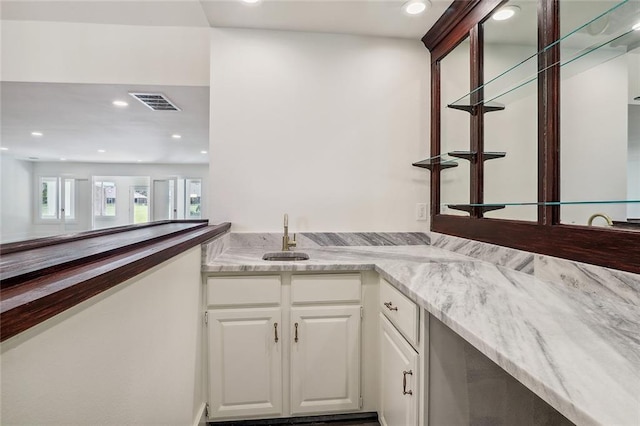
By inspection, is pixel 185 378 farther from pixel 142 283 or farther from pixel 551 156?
pixel 551 156

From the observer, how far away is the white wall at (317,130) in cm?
202

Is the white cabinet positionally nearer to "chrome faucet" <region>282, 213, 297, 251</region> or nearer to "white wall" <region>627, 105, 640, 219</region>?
"chrome faucet" <region>282, 213, 297, 251</region>

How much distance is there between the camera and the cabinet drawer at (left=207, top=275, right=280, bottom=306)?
1.53 metres

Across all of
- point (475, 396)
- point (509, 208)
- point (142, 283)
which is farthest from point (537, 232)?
point (142, 283)

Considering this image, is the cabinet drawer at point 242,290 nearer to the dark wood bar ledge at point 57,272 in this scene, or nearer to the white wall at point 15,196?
the dark wood bar ledge at point 57,272

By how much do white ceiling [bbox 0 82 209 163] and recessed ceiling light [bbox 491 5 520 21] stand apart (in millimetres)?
2180

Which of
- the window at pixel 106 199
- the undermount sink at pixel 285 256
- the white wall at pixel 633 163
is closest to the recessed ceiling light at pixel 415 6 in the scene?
the white wall at pixel 633 163

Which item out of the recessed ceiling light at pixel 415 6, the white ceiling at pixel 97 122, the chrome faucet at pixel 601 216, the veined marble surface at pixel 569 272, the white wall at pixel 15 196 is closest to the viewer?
the veined marble surface at pixel 569 272

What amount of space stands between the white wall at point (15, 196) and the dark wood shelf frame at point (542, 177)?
9450 millimetres

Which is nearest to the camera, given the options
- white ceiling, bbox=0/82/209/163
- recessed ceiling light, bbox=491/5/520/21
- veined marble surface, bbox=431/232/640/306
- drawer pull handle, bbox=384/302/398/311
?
veined marble surface, bbox=431/232/640/306

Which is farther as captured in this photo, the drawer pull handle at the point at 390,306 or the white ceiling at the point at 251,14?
the white ceiling at the point at 251,14

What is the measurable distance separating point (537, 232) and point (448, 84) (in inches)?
48.3

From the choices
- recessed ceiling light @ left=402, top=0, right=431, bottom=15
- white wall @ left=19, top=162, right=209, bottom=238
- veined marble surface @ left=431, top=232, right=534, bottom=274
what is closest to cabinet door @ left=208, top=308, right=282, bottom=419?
veined marble surface @ left=431, top=232, right=534, bottom=274

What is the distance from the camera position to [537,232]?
1297mm
